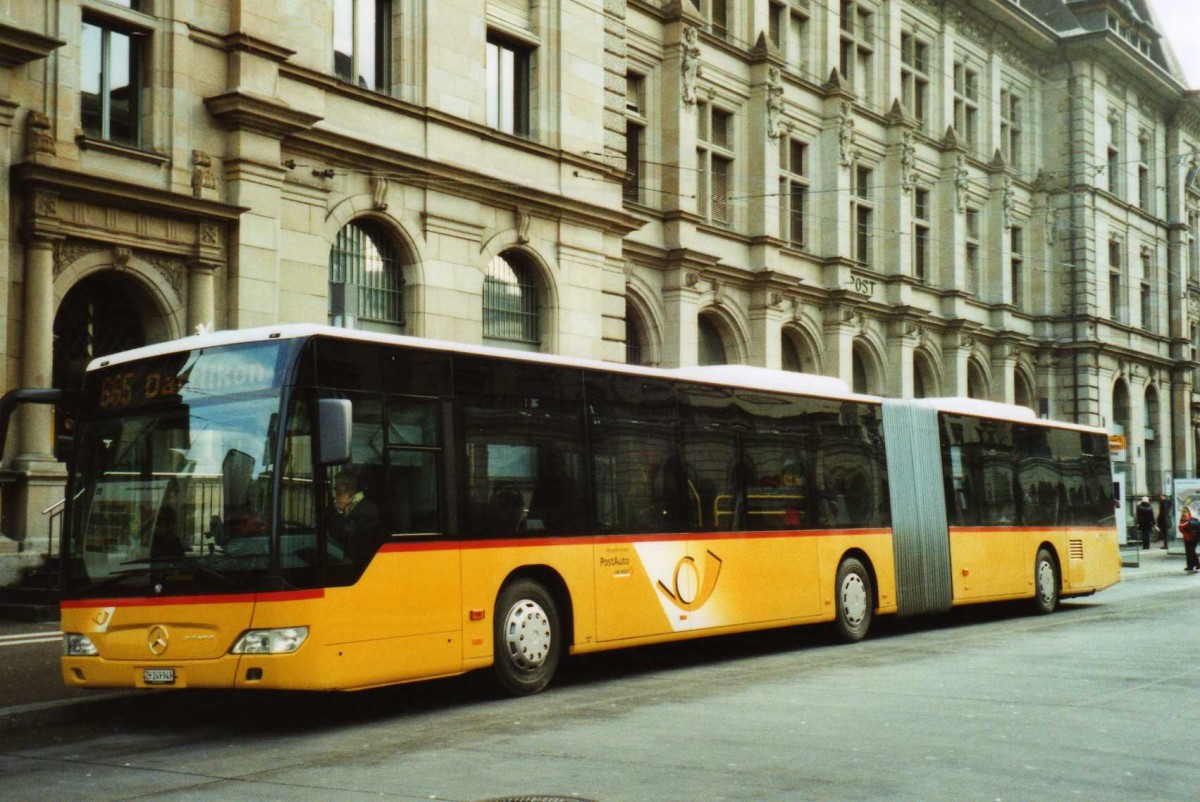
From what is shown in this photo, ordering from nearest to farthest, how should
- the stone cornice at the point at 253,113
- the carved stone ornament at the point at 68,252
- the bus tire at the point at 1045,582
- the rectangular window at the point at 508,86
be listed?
the carved stone ornament at the point at 68,252 < the stone cornice at the point at 253,113 < the bus tire at the point at 1045,582 < the rectangular window at the point at 508,86

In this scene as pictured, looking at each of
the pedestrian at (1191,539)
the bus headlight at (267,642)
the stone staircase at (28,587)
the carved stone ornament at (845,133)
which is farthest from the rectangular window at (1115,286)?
the bus headlight at (267,642)

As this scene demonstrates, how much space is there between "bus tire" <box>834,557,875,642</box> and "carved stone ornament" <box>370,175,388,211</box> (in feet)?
30.1

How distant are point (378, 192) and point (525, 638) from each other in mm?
11333

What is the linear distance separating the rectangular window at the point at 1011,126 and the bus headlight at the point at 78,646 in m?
39.9

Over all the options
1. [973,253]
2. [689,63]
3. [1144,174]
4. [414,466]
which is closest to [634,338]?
[689,63]

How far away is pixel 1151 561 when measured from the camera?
40188 millimetres

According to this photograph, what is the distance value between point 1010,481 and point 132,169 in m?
12.9

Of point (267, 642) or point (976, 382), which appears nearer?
point (267, 642)

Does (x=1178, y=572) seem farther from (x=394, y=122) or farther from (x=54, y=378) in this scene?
(x=54, y=378)

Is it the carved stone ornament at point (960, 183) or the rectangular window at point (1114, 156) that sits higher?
the rectangular window at point (1114, 156)

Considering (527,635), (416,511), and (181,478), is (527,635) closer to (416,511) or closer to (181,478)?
(416,511)

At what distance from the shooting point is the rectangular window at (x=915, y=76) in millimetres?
40250

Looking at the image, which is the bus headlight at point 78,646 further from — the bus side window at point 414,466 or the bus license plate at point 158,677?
the bus side window at point 414,466

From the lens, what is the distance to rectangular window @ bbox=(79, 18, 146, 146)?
18375mm
